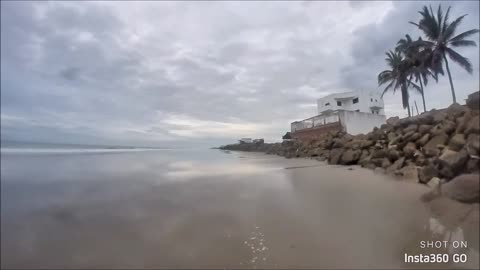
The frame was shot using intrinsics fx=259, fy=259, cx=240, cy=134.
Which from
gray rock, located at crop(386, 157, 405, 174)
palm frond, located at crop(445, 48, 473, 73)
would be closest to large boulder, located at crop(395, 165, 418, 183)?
gray rock, located at crop(386, 157, 405, 174)

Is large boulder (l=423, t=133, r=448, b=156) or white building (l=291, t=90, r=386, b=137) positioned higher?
white building (l=291, t=90, r=386, b=137)

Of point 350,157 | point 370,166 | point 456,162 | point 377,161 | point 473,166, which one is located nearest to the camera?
point 473,166

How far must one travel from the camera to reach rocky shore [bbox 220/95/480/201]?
6.33 m

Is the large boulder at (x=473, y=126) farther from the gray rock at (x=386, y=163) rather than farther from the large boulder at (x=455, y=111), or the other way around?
the large boulder at (x=455, y=111)

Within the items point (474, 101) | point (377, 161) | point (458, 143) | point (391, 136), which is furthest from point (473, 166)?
point (391, 136)

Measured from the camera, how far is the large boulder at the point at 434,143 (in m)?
9.07

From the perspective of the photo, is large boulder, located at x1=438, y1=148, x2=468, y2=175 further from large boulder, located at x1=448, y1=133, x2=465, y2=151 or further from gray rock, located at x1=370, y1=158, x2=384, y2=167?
gray rock, located at x1=370, y1=158, x2=384, y2=167

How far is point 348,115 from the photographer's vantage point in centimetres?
2562

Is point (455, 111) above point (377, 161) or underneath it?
above

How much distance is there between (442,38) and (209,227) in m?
28.8

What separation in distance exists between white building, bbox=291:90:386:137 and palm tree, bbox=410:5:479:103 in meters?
7.44

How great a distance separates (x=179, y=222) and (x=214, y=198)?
1791 millimetres

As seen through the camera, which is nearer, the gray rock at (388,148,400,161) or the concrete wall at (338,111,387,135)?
the gray rock at (388,148,400,161)

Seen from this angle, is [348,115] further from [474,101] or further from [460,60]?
[474,101]
